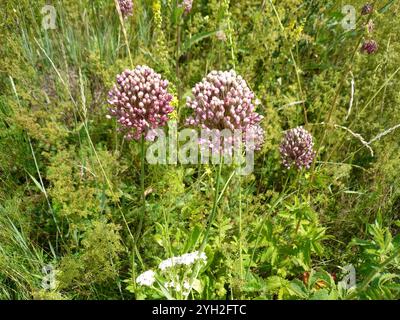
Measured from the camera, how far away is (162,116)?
5.70 ft

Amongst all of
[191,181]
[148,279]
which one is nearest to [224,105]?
[148,279]

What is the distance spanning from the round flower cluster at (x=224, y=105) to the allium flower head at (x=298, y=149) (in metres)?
0.50

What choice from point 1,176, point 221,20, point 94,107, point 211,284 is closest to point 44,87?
point 94,107

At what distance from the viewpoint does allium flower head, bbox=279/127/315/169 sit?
2139 mm

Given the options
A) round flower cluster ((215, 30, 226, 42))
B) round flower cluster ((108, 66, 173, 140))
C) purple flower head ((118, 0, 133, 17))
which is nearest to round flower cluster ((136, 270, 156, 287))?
round flower cluster ((108, 66, 173, 140))

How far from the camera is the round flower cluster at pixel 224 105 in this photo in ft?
5.38

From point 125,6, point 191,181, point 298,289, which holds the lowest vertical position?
point 298,289

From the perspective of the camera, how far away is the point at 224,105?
1656 mm

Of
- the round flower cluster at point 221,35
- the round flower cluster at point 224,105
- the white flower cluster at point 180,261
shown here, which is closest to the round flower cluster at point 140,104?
the round flower cluster at point 224,105

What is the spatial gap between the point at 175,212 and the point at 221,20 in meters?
1.45

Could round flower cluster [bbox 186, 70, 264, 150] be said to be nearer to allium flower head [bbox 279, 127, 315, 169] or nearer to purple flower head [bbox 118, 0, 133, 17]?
allium flower head [bbox 279, 127, 315, 169]

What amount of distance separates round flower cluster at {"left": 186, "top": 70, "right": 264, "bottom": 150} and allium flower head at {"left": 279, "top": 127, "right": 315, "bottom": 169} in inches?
19.5

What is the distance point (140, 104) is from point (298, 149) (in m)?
0.90

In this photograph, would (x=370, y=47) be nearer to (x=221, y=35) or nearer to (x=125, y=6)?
(x=221, y=35)
